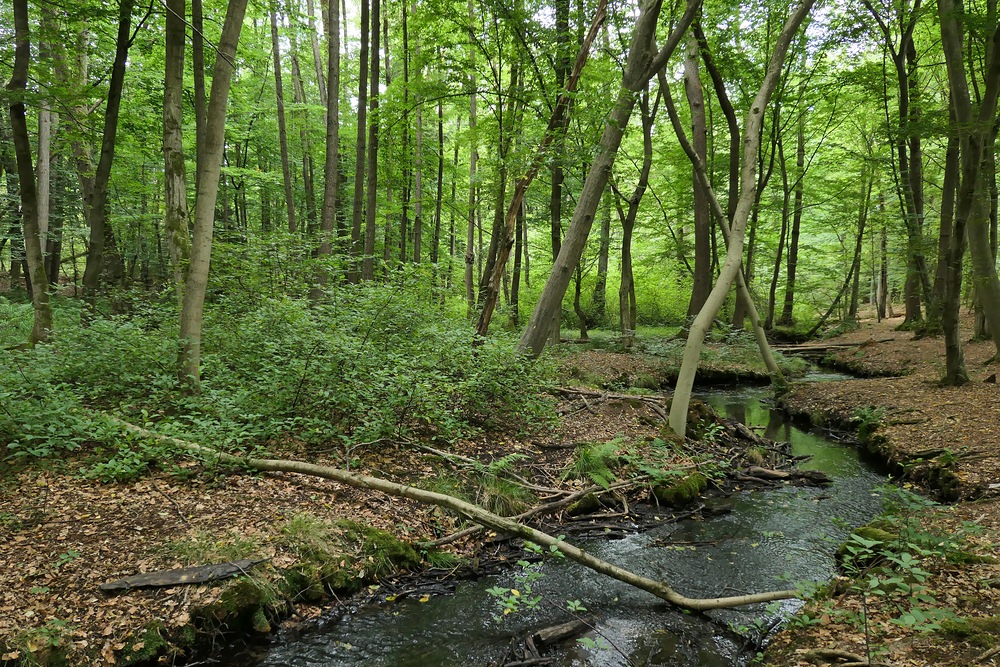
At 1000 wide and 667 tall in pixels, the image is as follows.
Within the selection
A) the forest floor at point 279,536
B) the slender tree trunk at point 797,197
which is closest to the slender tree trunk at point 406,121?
the forest floor at point 279,536

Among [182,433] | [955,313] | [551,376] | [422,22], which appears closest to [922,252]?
[955,313]

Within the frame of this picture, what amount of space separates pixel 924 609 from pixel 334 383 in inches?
235

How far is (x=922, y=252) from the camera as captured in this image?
12.4 m

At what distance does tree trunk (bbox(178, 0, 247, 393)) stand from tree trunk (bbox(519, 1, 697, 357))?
509 centimetres

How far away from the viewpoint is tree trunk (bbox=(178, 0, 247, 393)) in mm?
6289

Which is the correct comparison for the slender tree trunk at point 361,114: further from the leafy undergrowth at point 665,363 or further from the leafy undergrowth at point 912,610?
the leafy undergrowth at point 912,610

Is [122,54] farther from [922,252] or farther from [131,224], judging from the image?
[922,252]

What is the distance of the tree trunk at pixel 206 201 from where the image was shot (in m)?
6.29

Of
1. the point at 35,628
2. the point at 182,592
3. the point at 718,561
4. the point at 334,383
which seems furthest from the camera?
the point at 334,383

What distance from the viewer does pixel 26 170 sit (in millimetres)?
8305

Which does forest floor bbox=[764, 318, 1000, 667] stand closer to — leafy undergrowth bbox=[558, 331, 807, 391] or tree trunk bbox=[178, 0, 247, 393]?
leafy undergrowth bbox=[558, 331, 807, 391]

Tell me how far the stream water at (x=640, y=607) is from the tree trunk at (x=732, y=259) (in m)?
1.98

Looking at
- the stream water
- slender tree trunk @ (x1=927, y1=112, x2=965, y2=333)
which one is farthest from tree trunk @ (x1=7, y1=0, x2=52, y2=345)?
slender tree trunk @ (x1=927, y1=112, x2=965, y2=333)

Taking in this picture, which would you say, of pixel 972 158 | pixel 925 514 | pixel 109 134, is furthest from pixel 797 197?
pixel 109 134
